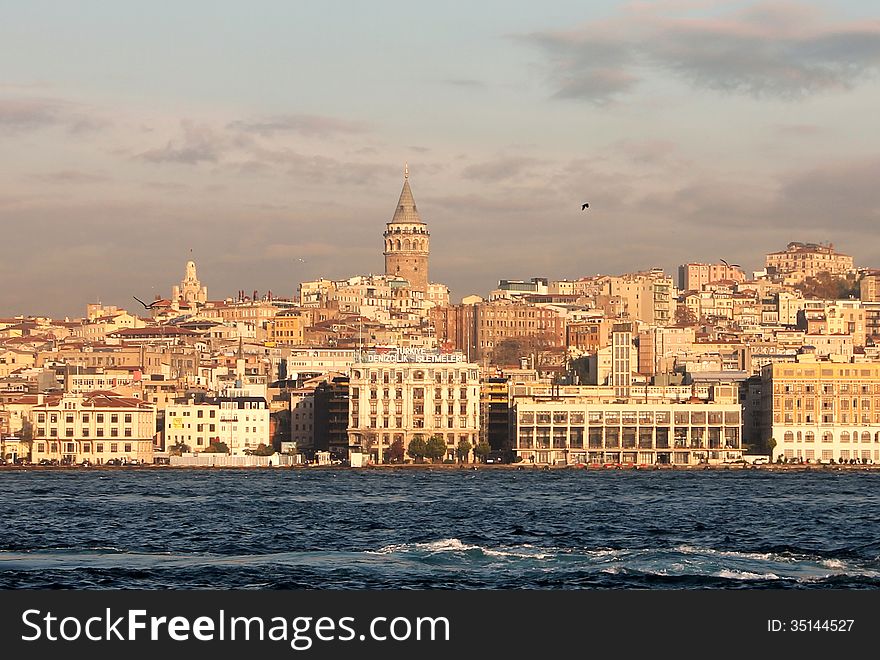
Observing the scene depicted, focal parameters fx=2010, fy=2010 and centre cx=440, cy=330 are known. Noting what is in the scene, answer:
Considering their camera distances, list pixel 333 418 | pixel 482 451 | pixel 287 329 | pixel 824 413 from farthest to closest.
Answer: pixel 287 329
pixel 333 418
pixel 824 413
pixel 482 451

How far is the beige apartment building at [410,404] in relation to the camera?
122938 millimetres

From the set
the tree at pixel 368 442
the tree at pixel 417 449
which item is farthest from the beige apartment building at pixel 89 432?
the tree at pixel 417 449

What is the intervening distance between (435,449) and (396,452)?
9.66 feet

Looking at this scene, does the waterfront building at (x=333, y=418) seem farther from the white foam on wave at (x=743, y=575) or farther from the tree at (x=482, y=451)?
the white foam on wave at (x=743, y=575)

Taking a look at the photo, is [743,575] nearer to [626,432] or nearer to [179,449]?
[626,432]

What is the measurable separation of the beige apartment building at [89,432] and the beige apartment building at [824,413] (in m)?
38.1

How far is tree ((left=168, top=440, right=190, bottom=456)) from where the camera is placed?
121062 mm

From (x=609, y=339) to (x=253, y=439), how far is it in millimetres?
48560

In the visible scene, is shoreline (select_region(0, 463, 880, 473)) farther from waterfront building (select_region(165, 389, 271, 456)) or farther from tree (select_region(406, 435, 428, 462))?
waterfront building (select_region(165, 389, 271, 456))

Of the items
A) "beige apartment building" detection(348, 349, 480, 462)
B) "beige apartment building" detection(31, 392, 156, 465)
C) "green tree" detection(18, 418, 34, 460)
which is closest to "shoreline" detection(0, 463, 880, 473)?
"beige apartment building" detection(31, 392, 156, 465)

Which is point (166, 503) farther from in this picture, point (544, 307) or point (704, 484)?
point (544, 307)

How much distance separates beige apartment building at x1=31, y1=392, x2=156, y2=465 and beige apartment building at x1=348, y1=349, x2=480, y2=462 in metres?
13.0

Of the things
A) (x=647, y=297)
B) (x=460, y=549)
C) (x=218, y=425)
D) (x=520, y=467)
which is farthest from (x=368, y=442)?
(x=460, y=549)

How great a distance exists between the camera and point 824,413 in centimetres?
12188
